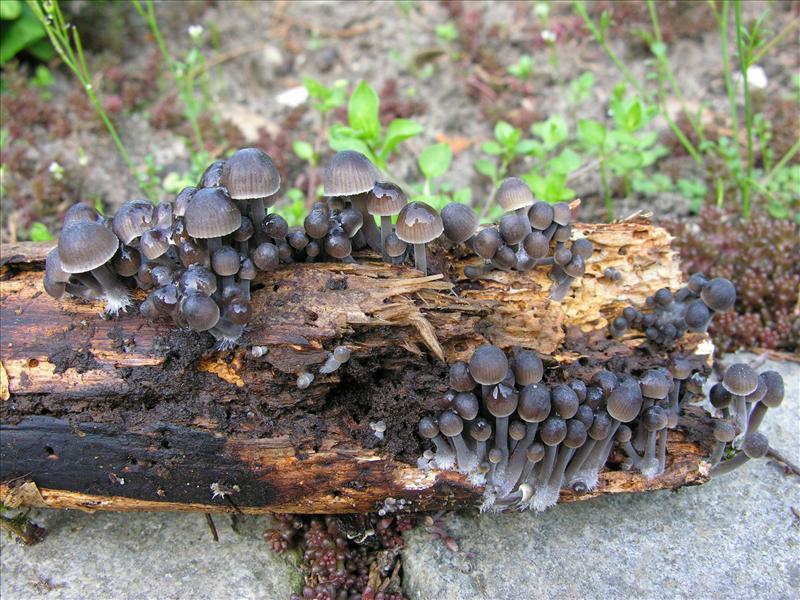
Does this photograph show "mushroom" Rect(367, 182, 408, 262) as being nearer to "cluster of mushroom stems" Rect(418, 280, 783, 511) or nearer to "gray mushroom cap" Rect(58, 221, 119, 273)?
"cluster of mushroom stems" Rect(418, 280, 783, 511)

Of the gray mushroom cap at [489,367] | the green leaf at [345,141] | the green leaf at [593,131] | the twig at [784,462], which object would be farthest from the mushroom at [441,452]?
the green leaf at [593,131]

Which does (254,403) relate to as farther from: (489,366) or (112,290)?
(489,366)

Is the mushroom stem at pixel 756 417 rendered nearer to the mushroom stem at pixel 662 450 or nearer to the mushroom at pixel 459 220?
the mushroom stem at pixel 662 450

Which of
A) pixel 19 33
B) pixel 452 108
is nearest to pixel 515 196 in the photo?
pixel 452 108

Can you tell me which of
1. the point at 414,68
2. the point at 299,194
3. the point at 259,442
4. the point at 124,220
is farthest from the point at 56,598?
the point at 414,68

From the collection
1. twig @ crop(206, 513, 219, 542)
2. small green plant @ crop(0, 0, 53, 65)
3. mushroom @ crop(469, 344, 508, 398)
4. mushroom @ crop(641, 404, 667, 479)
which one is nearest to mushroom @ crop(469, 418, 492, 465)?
mushroom @ crop(469, 344, 508, 398)

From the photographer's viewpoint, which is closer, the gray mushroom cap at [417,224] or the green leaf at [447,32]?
the gray mushroom cap at [417,224]
